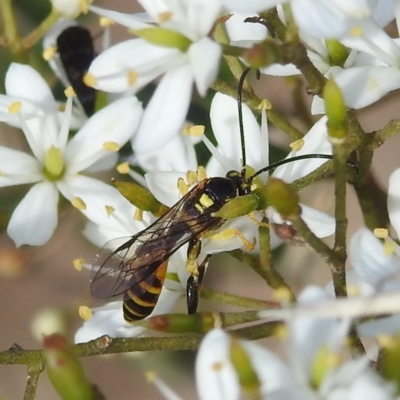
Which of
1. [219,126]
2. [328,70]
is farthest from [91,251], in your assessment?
[328,70]

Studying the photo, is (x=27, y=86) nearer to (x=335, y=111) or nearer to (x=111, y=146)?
(x=111, y=146)

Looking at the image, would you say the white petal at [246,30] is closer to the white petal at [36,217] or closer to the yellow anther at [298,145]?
the yellow anther at [298,145]

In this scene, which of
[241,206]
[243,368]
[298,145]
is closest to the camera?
[243,368]

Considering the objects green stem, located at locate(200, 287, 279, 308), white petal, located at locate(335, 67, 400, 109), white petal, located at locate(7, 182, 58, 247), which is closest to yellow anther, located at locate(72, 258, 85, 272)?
white petal, located at locate(7, 182, 58, 247)

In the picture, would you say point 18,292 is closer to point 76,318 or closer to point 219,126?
point 76,318

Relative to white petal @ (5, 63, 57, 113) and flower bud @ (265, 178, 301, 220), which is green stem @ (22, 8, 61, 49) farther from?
flower bud @ (265, 178, 301, 220)

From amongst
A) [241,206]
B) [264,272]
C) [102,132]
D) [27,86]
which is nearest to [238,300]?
[264,272]
